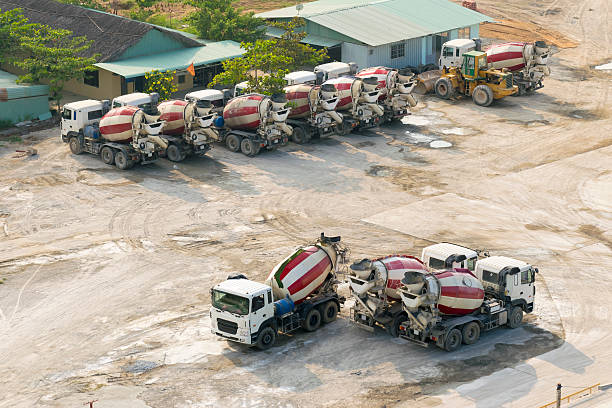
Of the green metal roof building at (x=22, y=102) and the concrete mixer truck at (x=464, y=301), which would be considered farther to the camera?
the green metal roof building at (x=22, y=102)

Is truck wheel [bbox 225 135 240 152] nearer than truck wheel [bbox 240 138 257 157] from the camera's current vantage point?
No

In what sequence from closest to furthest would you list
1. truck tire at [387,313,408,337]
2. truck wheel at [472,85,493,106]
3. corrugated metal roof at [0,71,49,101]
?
truck tire at [387,313,408,337] < corrugated metal roof at [0,71,49,101] < truck wheel at [472,85,493,106]

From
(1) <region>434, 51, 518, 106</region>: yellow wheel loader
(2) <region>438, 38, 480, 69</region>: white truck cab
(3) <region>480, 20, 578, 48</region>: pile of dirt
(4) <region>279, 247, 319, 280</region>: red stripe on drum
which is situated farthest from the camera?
(3) <region>480, 20, 578, 48</region>: pile of dirt

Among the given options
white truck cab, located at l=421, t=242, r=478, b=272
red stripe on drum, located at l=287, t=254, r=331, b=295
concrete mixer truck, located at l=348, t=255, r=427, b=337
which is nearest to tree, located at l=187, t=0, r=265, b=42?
white truck cab, located at l=421, t=242, r=478, b=272

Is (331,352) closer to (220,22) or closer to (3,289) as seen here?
(3,289)

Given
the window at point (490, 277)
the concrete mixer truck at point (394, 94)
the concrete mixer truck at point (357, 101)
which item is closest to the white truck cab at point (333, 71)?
the concrete mixer truck at point (394, 94)

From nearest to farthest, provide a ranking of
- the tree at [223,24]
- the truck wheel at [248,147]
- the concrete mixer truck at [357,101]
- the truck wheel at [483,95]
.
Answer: the truck wheel at [248,147], the concrete mixer truck at [357,101], the truck wheel at [483,95], the tree at [223,24]

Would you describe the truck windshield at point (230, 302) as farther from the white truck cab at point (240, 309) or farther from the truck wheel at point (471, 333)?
the truck wheel at point (471, 333)

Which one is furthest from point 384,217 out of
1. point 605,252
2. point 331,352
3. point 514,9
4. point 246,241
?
point 514,9

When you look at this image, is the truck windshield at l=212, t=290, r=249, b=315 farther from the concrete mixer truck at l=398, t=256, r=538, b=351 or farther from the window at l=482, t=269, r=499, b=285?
the window at l=482, t=269, r=499, b=285
